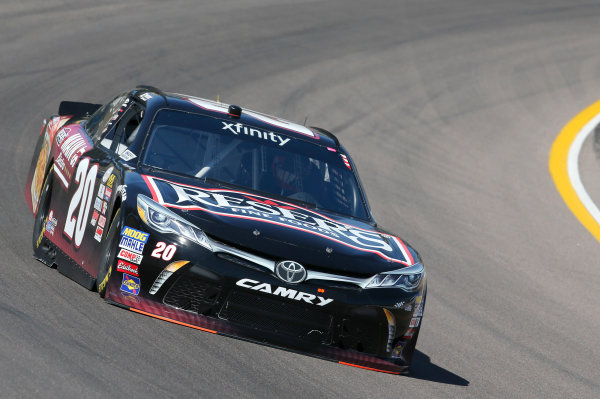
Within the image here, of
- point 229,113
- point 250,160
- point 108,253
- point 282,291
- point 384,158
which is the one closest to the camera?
point 282,291

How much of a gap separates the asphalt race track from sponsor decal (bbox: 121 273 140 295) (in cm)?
25

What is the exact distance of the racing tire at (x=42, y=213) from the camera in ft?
25.0

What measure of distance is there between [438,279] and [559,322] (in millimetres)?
1135

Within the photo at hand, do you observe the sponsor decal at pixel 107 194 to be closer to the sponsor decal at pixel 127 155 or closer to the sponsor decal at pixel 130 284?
the sponsor decal at pixel 127 155

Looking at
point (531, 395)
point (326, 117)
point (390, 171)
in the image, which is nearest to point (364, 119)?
point (326, 117)

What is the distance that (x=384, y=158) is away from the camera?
14172mm

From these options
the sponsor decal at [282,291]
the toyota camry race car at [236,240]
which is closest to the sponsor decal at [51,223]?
the toyota camry race car at [236,240]

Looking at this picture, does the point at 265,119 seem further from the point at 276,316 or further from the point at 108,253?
the point at 276,316

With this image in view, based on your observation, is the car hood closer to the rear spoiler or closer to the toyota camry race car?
the toyota camry race car

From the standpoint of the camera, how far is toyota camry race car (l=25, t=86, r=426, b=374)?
5.77 meters

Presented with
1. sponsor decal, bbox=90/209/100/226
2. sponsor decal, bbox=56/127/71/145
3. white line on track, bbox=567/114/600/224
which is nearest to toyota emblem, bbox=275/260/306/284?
sponsor decal, bbox=90/209/100/226

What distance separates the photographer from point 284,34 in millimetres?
20766

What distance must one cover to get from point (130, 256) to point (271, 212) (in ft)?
2.98

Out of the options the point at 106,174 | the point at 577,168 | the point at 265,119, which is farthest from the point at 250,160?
the point at 577,168
